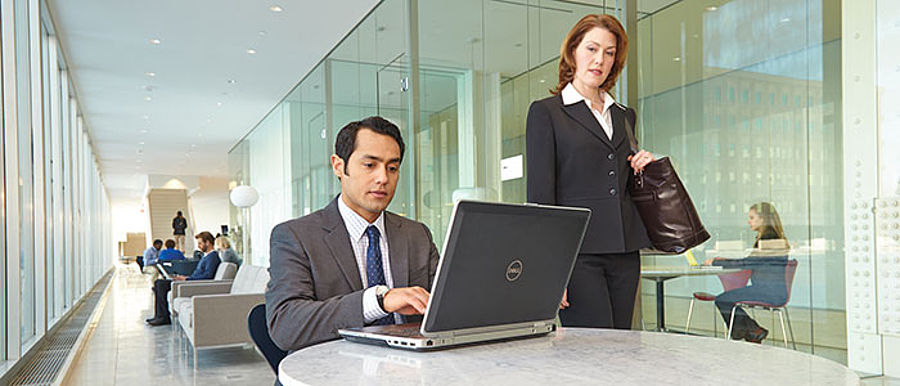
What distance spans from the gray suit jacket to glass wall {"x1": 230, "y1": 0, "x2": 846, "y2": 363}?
265 centimetres

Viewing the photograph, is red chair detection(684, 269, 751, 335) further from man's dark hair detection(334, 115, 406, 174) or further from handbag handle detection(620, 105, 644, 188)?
man's dark hair detection(334, 115, 406, 174)

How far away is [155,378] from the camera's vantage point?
509 cm

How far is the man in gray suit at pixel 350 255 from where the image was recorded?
60.3 inches

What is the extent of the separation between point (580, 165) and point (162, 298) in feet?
25.8

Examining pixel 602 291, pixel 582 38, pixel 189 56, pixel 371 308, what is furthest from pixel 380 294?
pixel 189 56

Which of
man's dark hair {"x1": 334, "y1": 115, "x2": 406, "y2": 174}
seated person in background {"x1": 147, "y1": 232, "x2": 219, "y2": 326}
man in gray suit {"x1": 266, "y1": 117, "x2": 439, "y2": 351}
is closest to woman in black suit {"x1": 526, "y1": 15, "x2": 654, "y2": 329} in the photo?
man in gray suit {"x1": 266, "y1": 117, "x2": 439, "y2": 351}

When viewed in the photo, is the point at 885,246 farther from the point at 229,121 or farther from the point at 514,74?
the point at 229,121

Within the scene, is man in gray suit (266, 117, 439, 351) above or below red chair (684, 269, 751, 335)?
above

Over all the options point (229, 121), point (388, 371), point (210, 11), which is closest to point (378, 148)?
point (388, 371)

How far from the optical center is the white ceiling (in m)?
7.32

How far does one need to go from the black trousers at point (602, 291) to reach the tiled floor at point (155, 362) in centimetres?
329

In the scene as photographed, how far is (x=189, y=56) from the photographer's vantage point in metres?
9.12

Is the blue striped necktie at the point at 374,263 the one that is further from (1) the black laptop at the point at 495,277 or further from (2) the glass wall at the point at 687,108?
(2) the glass wall at the point at 687,108

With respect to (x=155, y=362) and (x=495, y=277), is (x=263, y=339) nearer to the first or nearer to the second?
(x=495, y=277)
